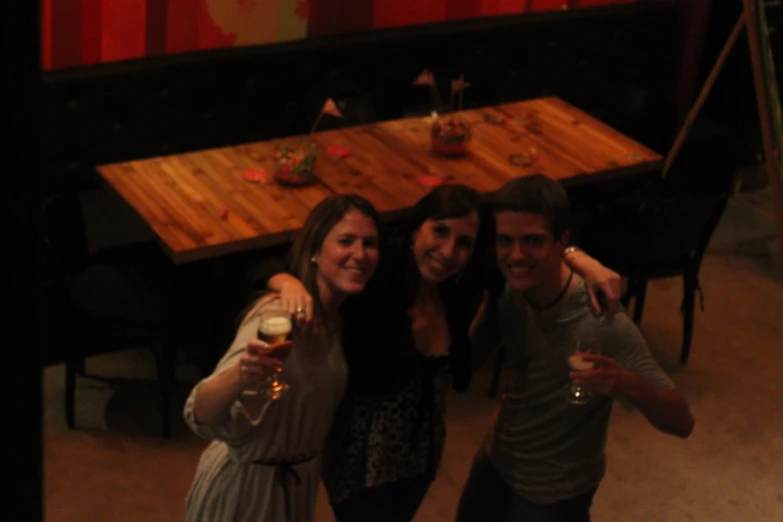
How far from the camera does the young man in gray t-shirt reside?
7.23 feet

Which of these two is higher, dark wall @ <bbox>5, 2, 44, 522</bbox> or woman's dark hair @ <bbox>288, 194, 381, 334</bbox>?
dark wall @ <bbox>5, 2, 44, 522</bbox>

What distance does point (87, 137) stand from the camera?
4652mm

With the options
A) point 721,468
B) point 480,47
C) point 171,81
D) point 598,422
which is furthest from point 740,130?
point 598,422

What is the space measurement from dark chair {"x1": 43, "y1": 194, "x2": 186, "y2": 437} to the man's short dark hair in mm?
2025

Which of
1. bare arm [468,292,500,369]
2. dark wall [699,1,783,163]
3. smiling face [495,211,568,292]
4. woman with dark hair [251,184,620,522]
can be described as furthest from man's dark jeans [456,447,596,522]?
dark wall [699,1,783,163]

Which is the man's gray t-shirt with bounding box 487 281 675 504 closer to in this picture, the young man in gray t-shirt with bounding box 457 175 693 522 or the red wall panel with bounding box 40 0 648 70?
the young man in gray t-shirt with bounding box 457 175 693 522

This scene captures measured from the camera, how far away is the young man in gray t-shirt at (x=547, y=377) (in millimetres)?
2205

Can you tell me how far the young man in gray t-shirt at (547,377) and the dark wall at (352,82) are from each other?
101 inches

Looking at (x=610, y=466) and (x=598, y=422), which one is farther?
(x=610, y=466)

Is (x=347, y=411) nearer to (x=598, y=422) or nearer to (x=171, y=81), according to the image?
(x=598, y=422)

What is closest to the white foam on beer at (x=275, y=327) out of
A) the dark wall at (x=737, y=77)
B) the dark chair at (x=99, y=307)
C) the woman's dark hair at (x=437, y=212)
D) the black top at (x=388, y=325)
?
the black top at (x=388, y=325)

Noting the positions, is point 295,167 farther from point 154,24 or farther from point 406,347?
point 406,347

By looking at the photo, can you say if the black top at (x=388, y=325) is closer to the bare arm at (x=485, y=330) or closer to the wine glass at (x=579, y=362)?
the bare arm at (x=485, y=330)

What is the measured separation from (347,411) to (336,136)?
8.13 ft
